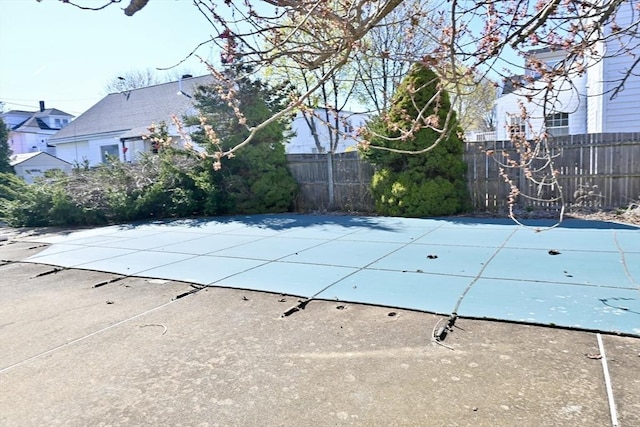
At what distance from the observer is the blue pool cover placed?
3693mm

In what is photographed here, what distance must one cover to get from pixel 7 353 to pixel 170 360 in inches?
53.8

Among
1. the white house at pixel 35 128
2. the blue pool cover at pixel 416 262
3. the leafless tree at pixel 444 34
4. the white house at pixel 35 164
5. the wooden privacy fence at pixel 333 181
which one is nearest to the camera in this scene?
the leafless tree at pixel 444 34

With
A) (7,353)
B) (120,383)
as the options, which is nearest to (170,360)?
(120,383)

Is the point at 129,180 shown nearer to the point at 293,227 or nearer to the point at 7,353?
the point at 293,227

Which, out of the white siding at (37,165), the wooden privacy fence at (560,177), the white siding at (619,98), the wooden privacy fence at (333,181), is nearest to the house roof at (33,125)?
the white siding at (37,165)

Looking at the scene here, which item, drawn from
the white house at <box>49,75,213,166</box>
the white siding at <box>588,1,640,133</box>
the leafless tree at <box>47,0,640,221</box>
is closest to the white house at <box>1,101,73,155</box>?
the white house at <box>49,75,213,166</box>

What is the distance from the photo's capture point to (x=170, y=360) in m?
3.00

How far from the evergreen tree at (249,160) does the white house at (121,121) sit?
30.2 feet

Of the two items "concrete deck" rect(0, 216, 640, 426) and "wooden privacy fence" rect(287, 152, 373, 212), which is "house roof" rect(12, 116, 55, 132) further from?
"concrete deck" rect(0, 216, 640, 426)

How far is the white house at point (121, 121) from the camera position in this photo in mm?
21758

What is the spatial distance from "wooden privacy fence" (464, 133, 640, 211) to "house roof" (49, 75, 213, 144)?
48.8 ft

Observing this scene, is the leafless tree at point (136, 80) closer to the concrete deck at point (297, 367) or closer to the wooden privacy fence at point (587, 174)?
the wooden privacy fence at point (587, 174)

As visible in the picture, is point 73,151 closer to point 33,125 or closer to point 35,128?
point 35,128

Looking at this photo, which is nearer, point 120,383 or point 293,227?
point 120,383
